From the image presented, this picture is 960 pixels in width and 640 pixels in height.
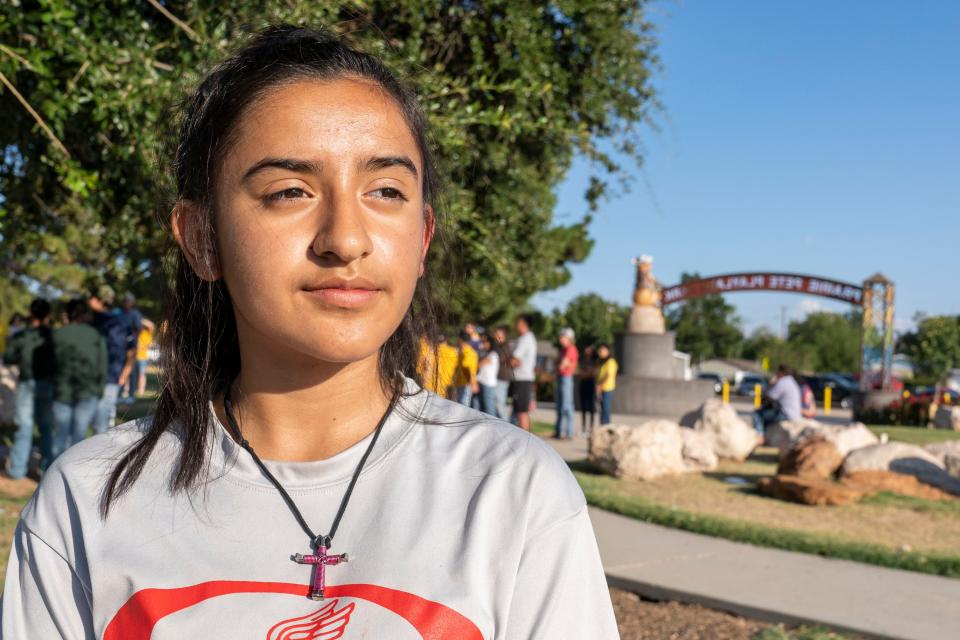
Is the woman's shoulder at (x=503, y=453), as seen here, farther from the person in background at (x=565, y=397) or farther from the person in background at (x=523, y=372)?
the person in background at (x=565, y=397)

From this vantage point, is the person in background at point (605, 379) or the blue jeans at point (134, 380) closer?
the person in background at point (605, 379)

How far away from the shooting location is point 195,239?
5.26 ft

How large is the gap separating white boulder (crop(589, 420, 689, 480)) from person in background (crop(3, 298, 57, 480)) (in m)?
5.55

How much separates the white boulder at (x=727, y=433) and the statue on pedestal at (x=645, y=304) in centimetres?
1146

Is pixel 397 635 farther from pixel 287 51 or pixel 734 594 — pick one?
pixel 734 594

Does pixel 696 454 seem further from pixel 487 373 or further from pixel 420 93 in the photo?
pixel 420 93

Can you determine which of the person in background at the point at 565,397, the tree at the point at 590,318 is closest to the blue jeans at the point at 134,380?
the person in background at the point at 565,397

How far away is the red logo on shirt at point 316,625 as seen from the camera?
1.28 meters

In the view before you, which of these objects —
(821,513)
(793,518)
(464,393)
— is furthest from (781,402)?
(793,518)

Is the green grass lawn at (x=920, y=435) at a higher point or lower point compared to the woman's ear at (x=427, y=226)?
lower

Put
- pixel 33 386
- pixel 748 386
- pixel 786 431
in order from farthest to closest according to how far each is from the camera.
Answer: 1. pixel 748 386
2. pixel 786 431
3. pixel 33 386

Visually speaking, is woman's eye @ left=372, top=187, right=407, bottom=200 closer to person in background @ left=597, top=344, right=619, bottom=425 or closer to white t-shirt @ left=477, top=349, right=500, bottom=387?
white t-shirt @ left=477, top=349, right=500, bottom=387

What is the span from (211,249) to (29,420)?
806 cm

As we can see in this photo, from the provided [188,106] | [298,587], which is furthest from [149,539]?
[188,106]
